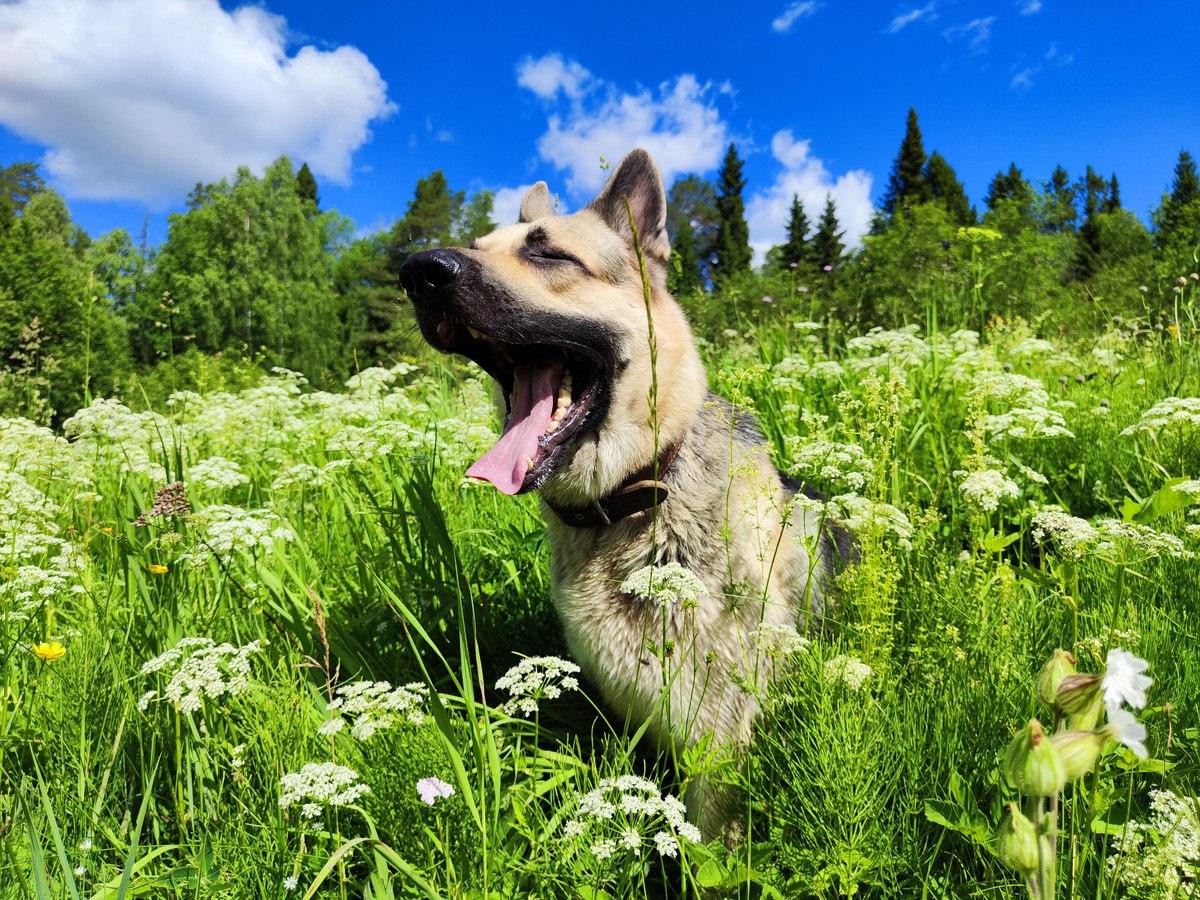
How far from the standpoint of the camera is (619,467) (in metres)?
2.41

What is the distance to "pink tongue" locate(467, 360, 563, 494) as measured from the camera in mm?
2191

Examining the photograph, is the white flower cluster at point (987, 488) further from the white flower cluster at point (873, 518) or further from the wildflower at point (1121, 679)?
the wildflower at point (1121, 679)

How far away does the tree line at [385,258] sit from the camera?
13.1 metres

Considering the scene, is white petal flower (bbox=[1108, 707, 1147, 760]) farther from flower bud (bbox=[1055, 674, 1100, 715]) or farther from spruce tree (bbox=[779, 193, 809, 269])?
spruce tree (bbox=[779, 193, 809, 269])

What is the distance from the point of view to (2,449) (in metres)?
3.62

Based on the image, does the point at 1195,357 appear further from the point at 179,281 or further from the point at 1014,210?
the point at 179,281

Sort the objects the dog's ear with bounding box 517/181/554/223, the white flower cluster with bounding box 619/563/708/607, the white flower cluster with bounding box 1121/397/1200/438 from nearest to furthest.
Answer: the white flower cluster with bounding box 619/563/708/607 → the white flower cluster with bounding box 1121/397/1200/438 → the dog's ear with bounding box 517/181/554/223

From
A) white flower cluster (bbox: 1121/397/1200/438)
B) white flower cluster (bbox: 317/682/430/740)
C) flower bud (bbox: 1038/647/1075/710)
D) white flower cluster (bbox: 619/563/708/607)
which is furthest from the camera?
white flower cluster (bbox: 1121/397/1200/438)

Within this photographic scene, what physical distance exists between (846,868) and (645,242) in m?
2.44

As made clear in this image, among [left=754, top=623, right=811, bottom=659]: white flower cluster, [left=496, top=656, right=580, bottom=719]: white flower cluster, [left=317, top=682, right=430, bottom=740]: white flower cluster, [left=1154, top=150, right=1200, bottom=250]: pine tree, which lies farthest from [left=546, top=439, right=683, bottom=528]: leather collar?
[left=1154, top=150, right=1200, bottom=250]: pine tree

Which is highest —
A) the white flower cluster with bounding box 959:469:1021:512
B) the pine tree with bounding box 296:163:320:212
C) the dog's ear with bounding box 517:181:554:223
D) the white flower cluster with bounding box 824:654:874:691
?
the pine tree with bounding box 296:163:320:212

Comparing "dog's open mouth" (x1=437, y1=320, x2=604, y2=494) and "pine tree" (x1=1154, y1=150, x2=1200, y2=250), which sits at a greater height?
"pine tree" (x1=1154, y1=150, x2=1200, y2=250)

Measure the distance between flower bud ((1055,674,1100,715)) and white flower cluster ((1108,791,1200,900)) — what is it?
1.94 ft

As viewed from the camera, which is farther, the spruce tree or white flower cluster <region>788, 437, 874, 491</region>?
the spruce tree
